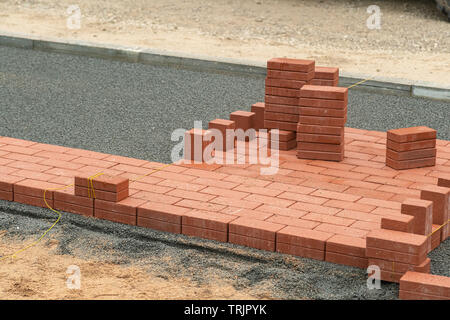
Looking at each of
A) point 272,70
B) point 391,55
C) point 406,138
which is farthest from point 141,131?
point 391,55

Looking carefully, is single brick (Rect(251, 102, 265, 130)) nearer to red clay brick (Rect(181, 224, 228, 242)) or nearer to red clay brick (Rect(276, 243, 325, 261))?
red clay brick (Rect(181, 224, 228, 242))

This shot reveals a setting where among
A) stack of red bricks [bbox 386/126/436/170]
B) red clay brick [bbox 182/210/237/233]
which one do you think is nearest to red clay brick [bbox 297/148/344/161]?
stack of red bricks [bbox 386/126/436/170]

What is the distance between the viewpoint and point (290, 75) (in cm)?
834

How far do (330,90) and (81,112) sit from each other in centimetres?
356

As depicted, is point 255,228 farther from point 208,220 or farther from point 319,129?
point 319,129

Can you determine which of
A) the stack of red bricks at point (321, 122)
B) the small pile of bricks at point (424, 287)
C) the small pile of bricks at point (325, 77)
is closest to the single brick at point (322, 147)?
the stack of red bricks at point (321, 122)

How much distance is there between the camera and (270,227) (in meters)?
6.42

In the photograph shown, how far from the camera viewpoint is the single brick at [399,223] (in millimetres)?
Result: 5972

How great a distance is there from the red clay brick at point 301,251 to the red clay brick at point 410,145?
207 centimetres

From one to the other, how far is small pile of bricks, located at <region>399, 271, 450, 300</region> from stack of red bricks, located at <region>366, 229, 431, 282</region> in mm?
145

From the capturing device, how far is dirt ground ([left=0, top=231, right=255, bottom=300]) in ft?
18.4

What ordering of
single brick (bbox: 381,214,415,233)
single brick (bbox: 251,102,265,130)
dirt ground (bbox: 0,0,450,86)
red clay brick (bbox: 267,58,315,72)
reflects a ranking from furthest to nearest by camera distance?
dirt ground (bbox: 0,0,450,86) < single brick (bbox: 251,102,265,130) < red clay brick (bbox: 267,58,315,72) < single brick (bbox: 381,214,415,233)

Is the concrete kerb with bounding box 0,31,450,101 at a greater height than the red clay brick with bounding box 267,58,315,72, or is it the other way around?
the red clay brick with bounding box 267,58,315,72

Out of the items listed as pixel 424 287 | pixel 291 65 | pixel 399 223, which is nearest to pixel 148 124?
pixel 291 65
